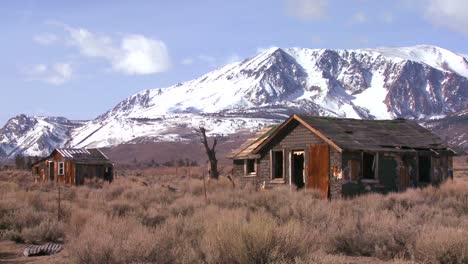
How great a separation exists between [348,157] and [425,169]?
212 inches

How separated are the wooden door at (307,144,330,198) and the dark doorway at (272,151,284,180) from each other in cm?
238

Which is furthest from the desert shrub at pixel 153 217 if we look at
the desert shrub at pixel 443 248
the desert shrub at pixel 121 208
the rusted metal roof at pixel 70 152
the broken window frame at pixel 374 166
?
the rusted metal roof at pixel 70 152

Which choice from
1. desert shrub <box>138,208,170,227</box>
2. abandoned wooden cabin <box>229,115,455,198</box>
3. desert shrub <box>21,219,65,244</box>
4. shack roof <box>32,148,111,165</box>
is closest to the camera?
desert shrub <box>21,219,65,244</box>

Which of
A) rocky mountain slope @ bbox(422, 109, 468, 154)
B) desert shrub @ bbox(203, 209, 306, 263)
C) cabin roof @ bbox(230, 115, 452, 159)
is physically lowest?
desert shrub @ bbox(203, 209, 306, 263)

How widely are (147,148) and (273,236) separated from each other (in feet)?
473

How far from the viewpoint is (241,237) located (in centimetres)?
894

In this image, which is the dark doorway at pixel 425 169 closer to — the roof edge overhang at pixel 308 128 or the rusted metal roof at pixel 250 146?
the roof edge overhang at pixel 308 128

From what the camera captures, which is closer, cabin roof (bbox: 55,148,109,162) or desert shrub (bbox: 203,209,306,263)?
desert shrub (bbox: 203,209,306,263)

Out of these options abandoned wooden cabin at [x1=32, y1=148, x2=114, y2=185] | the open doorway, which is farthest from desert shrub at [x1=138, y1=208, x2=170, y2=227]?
abandoned wooden cabin at [x1=32, y1=148, x2=114, y2=185]

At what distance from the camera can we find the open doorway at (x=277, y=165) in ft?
89.2

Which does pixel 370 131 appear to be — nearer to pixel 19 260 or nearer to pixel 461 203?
pixel 461 203

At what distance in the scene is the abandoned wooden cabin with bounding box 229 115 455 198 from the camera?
2400 centimetres

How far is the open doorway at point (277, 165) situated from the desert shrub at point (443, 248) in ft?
55.5

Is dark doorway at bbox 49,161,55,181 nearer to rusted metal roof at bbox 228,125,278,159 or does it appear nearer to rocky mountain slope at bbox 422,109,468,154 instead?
rusted metal roof at bbox 228,125,278,159
